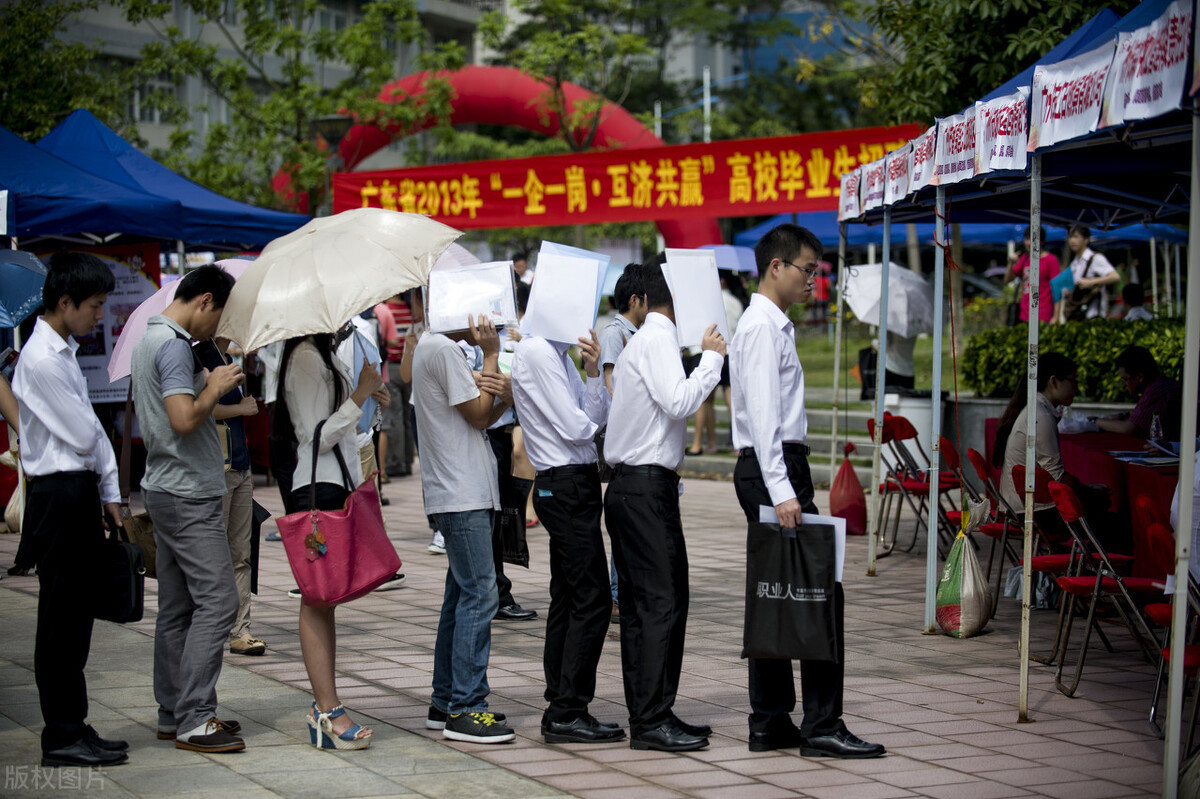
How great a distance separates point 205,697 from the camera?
4.57 m

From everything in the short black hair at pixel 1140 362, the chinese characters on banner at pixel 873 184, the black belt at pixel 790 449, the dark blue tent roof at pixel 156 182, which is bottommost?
the black belt at pixel 790 449

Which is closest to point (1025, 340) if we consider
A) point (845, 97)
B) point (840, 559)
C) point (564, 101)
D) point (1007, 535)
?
point (1007, 535)

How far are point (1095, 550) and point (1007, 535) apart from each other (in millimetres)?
1578

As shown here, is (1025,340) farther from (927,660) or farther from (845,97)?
(845,97)

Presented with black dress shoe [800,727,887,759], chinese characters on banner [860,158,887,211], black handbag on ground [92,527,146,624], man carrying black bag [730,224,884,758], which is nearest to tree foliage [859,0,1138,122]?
chinese characters on banner [860,158,887,211]

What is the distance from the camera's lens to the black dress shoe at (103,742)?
4.44 m

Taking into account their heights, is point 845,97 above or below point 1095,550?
above

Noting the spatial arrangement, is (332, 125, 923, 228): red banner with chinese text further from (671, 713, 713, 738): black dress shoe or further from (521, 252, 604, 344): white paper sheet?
(671, 713, 713, 738): black dress shoe

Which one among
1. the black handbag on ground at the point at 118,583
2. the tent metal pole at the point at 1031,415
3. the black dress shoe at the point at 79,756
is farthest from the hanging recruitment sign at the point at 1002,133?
the black dress shoe at the point at 79,756

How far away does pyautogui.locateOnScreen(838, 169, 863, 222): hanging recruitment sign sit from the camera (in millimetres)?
8165

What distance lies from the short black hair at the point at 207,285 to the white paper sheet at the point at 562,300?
1143 mm

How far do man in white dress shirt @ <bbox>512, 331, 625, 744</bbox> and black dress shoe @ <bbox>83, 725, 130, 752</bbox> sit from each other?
1527mm

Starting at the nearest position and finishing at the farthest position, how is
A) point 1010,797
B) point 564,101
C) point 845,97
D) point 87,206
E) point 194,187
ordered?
point 1010,797, point 87,206, point 194,187, point 564,101, point 845,97

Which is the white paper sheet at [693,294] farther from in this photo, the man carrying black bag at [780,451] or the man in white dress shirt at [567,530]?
the man in white dress shirt at [567,530]
